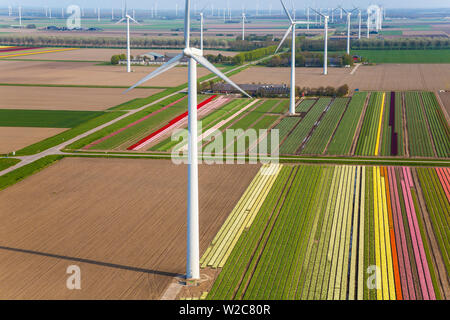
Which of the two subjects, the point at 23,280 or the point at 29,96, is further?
the point at 29,96

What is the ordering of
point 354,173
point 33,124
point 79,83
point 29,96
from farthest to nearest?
point 79,83, point 29,96, point 33,124, point 354,173

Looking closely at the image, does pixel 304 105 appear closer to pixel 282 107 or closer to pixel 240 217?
pixel 282 107

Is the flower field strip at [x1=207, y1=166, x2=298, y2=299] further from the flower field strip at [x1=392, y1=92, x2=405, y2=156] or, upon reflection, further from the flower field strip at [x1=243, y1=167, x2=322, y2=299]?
the flower field strip at [x1=392, y1=92, x2=405, y2=156]

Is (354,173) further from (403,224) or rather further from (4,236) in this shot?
(4,236)

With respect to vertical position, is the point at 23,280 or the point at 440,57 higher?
the point at 440,57

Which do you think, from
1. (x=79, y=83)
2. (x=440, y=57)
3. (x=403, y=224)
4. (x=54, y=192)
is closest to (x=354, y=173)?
(x=403, y=224)

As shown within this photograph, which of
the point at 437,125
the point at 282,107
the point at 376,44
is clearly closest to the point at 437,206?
the point at 437,125
